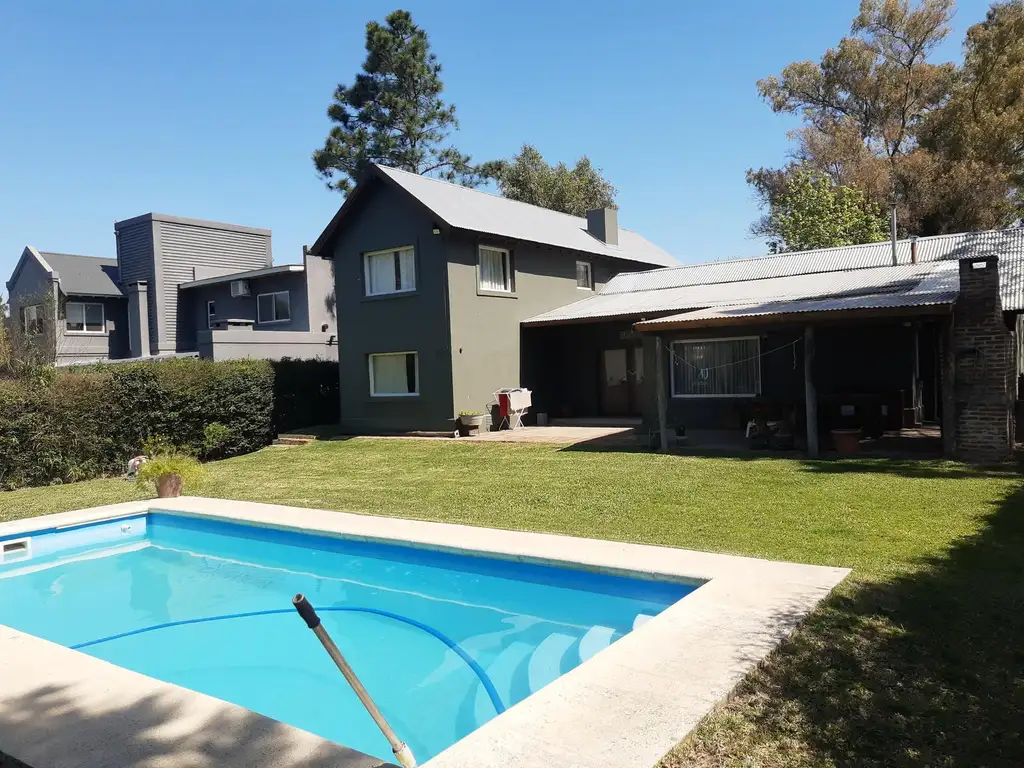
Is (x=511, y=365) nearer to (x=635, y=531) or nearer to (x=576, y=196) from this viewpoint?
(x=635, y=531)

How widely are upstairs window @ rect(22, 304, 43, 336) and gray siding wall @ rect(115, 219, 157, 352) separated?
3.58 meters

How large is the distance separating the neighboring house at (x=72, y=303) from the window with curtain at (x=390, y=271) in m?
16.2

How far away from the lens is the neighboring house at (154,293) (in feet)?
95.8

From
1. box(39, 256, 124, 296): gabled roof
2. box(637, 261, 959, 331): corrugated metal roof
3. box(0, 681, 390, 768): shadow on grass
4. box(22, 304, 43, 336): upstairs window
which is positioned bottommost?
box(0, 681, 390, 768): shadow on grass

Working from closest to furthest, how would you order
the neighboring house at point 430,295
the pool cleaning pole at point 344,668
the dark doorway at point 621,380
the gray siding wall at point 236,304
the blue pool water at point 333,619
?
the pool cleaning pole at point 344,668 < the blue pool water at point 333,619 < the neighboring house at point 430,295 < the dark doorway at point 621,380 < the gray siding wall at point 236,304

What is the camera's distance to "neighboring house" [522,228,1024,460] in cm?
1222

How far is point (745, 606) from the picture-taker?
5.80 m

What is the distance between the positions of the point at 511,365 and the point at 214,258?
19.8m

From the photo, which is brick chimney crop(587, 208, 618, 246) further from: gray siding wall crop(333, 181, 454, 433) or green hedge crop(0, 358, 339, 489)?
green hedge crop(0, 358, 339, 489)

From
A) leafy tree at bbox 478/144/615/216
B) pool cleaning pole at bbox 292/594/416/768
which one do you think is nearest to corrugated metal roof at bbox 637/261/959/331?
pool cleaning pole at bbox 292/594/416/768

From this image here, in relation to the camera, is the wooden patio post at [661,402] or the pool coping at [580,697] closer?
the pool coping at [580,697]

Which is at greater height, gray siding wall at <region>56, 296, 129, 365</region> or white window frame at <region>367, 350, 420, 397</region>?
gray siding wall at <region>56, 296, 129, 365</region>

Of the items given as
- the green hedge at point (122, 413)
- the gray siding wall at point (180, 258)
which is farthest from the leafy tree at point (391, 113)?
the green hedge at point (122, 413)

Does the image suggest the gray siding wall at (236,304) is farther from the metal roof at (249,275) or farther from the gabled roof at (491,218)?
the gabled roof at (491,218)
